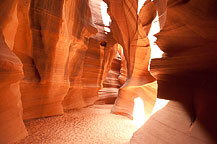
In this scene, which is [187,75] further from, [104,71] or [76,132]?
[104,71]

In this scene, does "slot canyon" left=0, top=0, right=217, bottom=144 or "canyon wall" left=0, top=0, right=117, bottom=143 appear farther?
"canyon wall" left=0, top=0, right=117, bottom=143

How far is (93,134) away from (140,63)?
362 centimetres

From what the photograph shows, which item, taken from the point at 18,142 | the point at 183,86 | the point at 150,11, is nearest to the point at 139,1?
the point at 150,11

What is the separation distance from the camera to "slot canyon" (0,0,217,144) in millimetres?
2266

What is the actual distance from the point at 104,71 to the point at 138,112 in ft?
18.1

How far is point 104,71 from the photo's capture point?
11094mm

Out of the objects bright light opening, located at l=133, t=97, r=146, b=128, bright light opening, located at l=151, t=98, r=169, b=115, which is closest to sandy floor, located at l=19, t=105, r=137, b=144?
bright light opening, located at l=133, t=97, r=146, b=128

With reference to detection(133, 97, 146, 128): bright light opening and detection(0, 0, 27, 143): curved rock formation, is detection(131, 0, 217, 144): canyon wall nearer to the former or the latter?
detection(0, 0, 27, 143): curved rock formation

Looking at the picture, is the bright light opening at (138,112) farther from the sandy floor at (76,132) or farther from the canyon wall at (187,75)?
the canyon wall at (187,75)

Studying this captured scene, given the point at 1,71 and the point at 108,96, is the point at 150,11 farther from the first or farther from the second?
the point at 108,96

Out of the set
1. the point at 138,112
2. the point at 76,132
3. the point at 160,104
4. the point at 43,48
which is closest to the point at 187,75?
the point at 160,104

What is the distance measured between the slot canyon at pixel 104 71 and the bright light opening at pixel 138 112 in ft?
0.15

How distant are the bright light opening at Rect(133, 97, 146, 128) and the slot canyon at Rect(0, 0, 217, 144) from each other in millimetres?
45

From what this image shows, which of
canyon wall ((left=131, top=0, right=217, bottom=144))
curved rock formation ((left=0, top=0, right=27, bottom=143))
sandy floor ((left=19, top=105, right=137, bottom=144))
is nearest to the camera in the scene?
canyon wall ((left=131, top=0, right=217, bottom=144))
